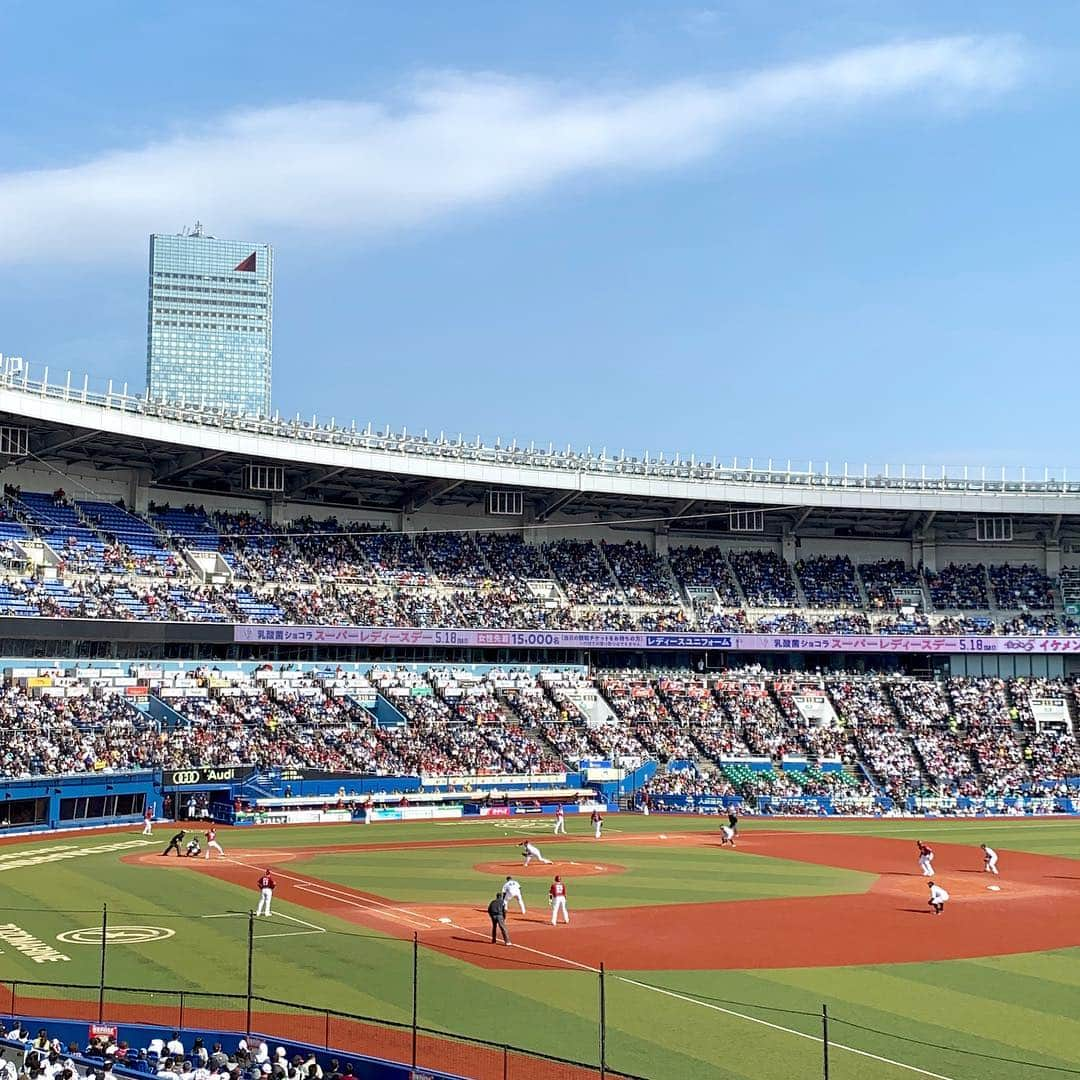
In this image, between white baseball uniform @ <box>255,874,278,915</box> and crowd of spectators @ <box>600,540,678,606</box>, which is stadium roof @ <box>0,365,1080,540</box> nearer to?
crowd of spectators @ <box>600,540,678,606</box>

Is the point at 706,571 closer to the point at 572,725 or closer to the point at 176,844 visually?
the point at 572,725

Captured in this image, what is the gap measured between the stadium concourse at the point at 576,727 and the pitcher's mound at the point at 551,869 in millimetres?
18808

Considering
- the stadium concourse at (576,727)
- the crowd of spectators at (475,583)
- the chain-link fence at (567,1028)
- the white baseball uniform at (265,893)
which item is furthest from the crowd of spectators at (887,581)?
the chain-link fence at (567,1028)

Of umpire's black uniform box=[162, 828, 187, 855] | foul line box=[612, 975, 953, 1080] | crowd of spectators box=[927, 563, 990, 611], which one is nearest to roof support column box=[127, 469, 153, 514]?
umpire's black uniform box=[162, 828, 187, 855]

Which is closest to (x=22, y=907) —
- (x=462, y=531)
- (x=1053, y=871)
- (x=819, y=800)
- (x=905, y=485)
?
(x=1053, y=871)

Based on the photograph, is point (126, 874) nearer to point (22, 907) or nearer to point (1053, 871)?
point (22, 907)

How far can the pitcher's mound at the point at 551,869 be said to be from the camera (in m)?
41.8

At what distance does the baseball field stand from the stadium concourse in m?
10.4

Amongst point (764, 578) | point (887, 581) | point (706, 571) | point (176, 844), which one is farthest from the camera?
point (887, 581)

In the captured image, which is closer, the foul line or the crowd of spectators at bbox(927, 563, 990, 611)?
the foul line

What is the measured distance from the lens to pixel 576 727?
234 feet

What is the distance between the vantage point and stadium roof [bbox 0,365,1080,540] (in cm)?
6712

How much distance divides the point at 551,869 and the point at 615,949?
14.3 meters

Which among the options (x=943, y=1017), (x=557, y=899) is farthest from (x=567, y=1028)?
(x=557, y=899)
